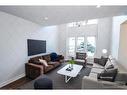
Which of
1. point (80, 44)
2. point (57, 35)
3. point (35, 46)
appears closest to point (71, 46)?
point (80, 44)

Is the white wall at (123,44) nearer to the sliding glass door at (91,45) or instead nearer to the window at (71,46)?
the sliding glass door at (91,45)

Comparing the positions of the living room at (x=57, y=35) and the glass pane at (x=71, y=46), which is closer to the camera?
the living room at (x=57, y=35)

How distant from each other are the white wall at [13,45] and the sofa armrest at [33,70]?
0.62ft

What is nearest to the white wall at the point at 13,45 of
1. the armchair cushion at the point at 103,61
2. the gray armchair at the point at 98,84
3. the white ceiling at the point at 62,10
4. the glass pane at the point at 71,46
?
the white ceiling at the point at 62,10

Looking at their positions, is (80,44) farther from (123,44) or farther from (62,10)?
(62,10)

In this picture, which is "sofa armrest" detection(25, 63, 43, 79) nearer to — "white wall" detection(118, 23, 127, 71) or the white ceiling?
the white ceiling

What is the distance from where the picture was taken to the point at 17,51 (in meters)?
4.04

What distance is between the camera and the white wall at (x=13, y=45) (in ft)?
11.2

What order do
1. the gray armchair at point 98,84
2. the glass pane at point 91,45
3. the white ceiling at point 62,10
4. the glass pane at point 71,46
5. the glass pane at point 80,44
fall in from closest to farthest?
the gray armchair at point 98,84
the white ceiling at point 62,10
the glass pane at point 91,45
the glass pane at point 80,44
the glass pane at point 71,46

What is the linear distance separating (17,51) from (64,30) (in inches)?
180

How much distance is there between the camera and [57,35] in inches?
312

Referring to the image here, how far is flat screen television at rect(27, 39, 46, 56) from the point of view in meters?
4.73

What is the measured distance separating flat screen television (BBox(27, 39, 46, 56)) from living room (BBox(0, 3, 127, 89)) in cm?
5

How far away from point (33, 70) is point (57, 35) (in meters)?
4.29
